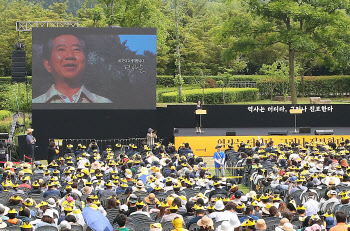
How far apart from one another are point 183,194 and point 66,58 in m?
16.2

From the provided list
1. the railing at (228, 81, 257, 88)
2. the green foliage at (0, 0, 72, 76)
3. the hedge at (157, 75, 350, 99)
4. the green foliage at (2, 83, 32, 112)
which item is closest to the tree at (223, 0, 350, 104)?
the green foliage at (2, 83, 32, 112)

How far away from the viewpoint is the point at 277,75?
5612cm

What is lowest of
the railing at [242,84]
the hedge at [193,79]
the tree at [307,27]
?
the railing at [242,84]

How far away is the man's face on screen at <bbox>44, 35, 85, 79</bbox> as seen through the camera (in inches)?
1249

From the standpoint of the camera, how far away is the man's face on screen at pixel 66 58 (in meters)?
31.7

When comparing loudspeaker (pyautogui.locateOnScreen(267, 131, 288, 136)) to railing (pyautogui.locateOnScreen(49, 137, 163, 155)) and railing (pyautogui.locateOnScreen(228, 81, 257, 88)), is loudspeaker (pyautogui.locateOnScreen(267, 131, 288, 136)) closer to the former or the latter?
railing (pyautogui.locateOnScreen(49, 137, 163, 155))

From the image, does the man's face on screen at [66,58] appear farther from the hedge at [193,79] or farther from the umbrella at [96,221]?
the hedge at [193,79]

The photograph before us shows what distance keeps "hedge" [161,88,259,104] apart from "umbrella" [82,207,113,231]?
3562 centimetres

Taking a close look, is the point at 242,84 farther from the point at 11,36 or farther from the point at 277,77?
the point at 11,36

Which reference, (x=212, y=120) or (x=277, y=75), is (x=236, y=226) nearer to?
(x=212, y=120)

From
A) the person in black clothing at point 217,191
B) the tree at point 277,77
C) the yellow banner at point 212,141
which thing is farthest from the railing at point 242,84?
the person in black clothing at point 217,191

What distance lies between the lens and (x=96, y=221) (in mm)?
13477

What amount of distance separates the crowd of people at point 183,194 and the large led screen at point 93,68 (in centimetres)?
556

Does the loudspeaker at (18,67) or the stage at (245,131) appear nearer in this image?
the loudspeaker at (18,67)
